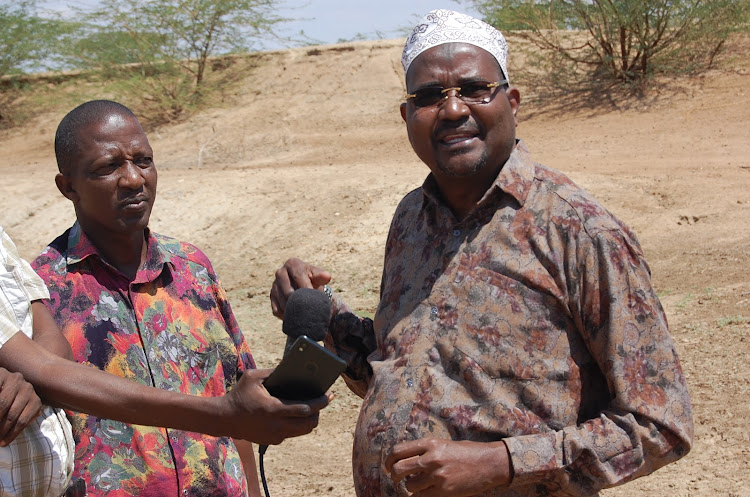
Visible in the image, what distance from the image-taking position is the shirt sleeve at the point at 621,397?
2.00m

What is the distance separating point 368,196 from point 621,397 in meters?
8.31

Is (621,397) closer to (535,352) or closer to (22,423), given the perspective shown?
(535,352)

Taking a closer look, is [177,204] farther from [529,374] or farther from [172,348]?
[529,374]

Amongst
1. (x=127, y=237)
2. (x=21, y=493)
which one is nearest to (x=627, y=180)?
(x=127, y=237)

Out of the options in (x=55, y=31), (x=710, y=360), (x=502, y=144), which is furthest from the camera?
(x=55, y=31)

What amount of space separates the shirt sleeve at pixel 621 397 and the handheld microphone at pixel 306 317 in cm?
54

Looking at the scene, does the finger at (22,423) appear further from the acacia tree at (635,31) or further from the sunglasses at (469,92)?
the acacia tree at (635,31)

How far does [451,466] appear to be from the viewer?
2004 millimetres

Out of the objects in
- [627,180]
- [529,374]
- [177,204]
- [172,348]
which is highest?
[529,374]

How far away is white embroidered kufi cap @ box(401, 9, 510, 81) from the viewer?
2.30 m

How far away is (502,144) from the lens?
231cm

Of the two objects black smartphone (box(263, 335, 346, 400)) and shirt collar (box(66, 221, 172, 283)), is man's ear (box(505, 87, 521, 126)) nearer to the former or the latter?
black smartphone (box(263, 335, 346, 400))

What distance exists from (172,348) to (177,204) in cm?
858

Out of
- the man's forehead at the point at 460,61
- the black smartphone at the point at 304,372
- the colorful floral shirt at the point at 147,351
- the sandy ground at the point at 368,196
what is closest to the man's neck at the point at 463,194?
the man's forehead at the point at 460,61
